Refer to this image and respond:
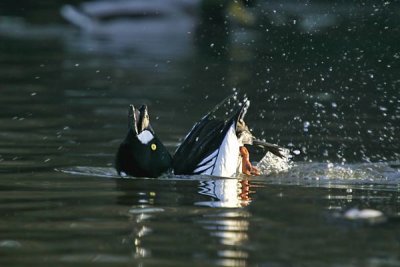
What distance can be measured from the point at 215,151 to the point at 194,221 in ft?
7.52

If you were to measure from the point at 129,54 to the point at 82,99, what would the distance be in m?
6.89

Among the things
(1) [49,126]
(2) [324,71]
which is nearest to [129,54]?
(2) [324,71]

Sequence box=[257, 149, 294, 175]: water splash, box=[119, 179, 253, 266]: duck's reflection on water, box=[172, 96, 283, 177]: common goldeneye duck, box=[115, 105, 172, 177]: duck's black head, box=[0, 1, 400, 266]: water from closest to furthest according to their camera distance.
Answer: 1. box=[119, 179, 253, 266]: duck's reflection on water
2. box=[0, 1, 400, 266]: water
3. box=[115, 105, 172, 177]: duck's black head
4. box=[172, 96, 283, 177]: common goldeneye duck
5. box=[257, 149, 294, 175]: water splash

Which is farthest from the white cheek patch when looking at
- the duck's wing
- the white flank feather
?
the white flank feather

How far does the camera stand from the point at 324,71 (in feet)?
63.0

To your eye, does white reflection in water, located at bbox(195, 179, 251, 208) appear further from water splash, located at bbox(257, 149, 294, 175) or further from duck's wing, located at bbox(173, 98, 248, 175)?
water splash, located at bbox(257, 149, 294, 175)

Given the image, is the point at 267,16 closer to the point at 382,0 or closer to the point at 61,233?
the point at 382,0

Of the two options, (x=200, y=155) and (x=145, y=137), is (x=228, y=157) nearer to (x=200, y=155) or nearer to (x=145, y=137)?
(x=200, y=155)

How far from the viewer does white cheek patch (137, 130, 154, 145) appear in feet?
32.4

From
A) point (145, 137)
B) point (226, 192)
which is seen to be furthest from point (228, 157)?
point (226, 192)

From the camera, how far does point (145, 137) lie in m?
9.92

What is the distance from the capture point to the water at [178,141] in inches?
274

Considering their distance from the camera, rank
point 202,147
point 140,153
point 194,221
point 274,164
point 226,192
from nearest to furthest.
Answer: point 194,221 → point 226,192 → point 140,153 → point 202,147 → point 274,164

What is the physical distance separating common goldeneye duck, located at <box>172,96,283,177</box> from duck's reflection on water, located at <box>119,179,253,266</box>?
0.81ft
